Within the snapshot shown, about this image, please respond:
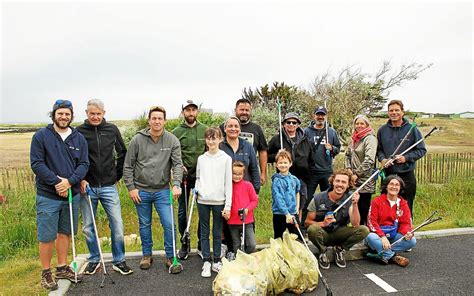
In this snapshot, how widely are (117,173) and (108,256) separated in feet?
4.06

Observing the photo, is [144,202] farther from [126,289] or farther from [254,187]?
[254,187]

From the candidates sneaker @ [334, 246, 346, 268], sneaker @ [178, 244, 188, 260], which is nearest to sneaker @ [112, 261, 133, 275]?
sneaker @ [178, 244, 188, 260]

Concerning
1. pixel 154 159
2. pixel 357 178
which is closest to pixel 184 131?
pixel 154 159

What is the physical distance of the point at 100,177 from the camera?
4105 millimetres

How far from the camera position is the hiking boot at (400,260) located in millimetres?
4316

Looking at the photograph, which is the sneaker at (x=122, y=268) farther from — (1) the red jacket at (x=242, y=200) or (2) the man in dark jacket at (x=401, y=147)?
(2) the man in dark jacket at (x=401, y=147)

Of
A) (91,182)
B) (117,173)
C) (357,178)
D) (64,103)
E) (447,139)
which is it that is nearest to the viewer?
(64,103)

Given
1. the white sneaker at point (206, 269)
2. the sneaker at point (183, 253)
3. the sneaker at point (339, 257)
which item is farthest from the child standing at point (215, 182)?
the sneaker at point (339, 257)

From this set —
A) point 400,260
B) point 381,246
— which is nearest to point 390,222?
point 381,246

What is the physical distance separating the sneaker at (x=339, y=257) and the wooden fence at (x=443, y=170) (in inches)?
258

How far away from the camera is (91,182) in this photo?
13.5 feet

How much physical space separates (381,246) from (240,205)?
187cm

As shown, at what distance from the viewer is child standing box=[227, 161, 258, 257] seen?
413 centimetres

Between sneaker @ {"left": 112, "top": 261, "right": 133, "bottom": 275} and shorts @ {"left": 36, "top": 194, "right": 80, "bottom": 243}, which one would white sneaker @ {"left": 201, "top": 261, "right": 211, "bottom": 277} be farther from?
shorts @ {"left": 36, "top": 194, "right": 80, "bottom": 243}
